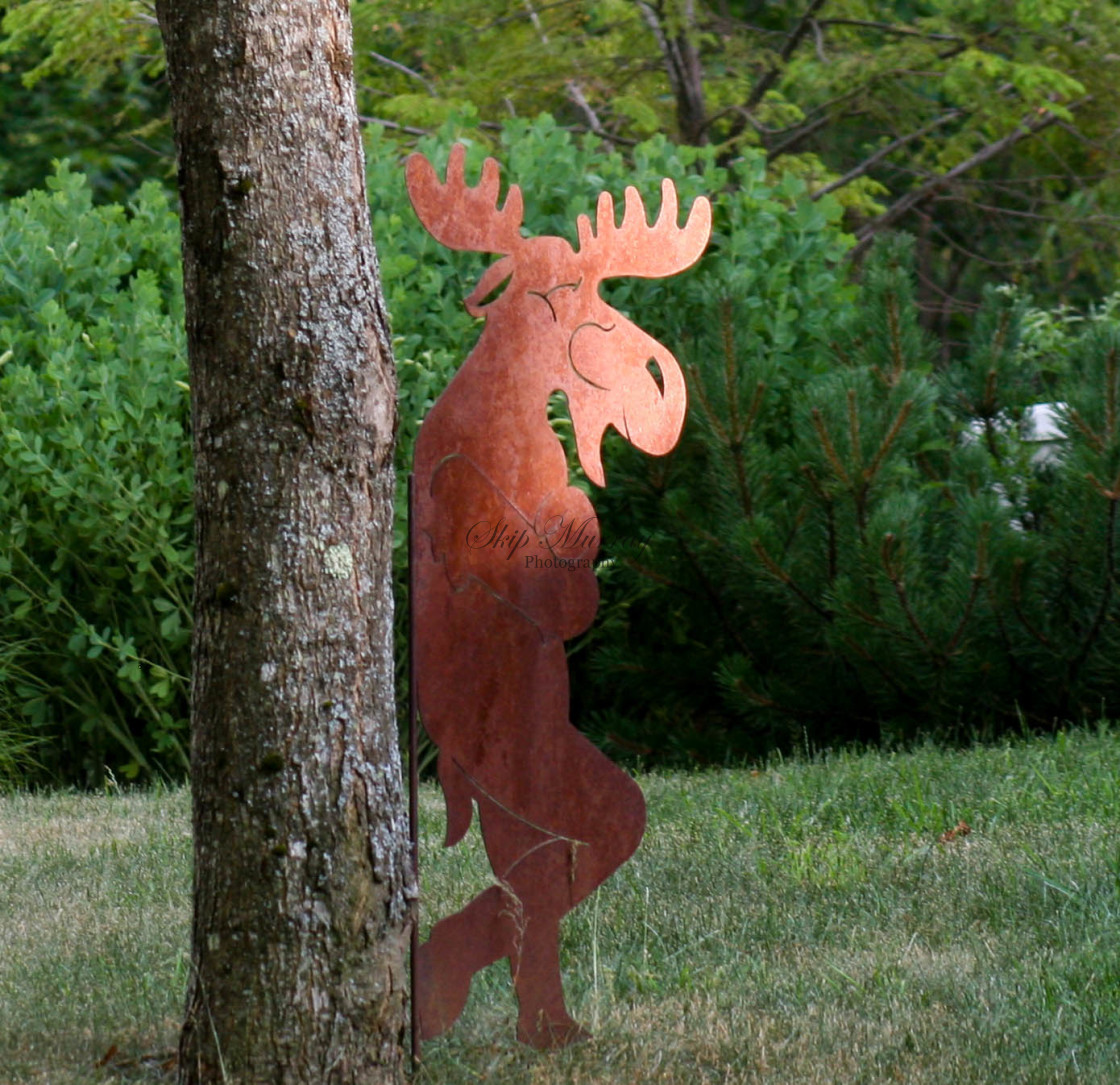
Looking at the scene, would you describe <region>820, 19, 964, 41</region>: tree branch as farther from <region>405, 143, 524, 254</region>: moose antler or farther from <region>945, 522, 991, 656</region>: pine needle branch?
<region>405, 143, 524, 254</region>: moose antler

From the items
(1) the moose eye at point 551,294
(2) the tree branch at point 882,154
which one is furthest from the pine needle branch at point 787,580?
(2) the tree branch at point 882,154

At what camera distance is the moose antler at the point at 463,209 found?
10.2 feet

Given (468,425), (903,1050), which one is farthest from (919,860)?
(468,425)

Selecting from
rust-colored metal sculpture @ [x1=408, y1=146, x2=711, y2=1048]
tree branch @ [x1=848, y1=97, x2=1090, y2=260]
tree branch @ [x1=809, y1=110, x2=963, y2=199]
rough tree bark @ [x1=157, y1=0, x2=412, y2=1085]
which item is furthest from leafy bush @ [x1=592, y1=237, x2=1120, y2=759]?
tree branch @ [x1=848, y1=97, x2=1090, y2=260]

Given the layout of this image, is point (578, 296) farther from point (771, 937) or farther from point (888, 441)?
point (888, 441)

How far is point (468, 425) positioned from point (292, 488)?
0.47 m

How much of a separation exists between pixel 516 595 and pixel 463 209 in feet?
2.65

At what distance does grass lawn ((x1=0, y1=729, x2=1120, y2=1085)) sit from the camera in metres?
3.18

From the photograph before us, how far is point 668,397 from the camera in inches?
132

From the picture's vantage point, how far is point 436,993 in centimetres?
309

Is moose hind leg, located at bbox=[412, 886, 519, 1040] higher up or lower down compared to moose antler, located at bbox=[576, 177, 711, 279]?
lower down

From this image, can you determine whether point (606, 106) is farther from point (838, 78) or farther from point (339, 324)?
point (339, 324)

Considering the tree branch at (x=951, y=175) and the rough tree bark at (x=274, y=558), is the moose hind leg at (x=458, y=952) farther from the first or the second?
the tree branch at (x=951, y=175)

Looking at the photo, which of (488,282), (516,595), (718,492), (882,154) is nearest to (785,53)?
(882,154)
